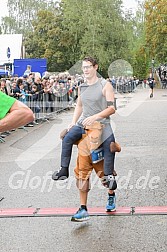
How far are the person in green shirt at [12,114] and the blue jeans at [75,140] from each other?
295cm

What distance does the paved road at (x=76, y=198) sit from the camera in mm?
5191

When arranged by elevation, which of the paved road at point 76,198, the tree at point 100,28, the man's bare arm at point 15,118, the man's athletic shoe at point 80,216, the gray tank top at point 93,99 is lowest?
the paved road at point 76,198

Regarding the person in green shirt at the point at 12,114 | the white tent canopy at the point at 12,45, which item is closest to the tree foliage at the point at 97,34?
the white tent canopy at the point at 12,45

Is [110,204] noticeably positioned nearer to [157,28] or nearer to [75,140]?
[75,140]

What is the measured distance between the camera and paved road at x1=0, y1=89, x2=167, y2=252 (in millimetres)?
5191

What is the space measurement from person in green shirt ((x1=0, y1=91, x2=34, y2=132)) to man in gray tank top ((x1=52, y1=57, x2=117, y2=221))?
284 centimetres

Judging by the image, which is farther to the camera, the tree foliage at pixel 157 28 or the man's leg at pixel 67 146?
the tree foliage at pixel 157 28

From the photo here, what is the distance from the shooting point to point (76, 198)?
7055mm

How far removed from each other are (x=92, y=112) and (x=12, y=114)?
311 cm

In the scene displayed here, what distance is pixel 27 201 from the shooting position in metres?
6.97

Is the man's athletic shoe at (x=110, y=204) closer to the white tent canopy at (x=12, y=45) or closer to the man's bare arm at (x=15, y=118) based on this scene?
the man's bare arm at (x=15, y=118)

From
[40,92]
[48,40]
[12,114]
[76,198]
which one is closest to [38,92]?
[40,92]

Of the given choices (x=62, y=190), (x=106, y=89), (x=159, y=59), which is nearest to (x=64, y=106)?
(x=62, y=190)

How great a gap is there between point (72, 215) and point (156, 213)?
3.15 ft
